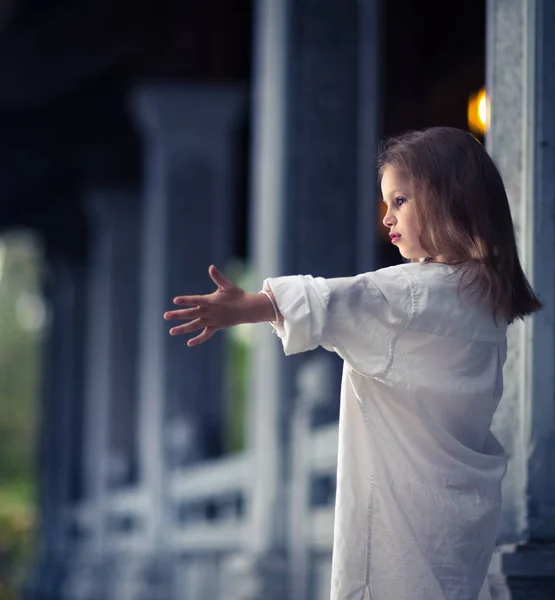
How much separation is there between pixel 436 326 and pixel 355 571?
1.64 feet

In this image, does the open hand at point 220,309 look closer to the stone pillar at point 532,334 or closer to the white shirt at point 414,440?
the white shirt at point 414,440

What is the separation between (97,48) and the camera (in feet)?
37.6

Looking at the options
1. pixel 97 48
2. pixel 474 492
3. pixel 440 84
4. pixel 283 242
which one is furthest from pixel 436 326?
pixel 97 48

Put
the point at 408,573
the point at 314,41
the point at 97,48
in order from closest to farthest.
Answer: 1. the point at 408,573
2. the point at 314,41
3. the point at 97,48

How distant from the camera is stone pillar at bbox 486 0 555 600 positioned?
10.6ft

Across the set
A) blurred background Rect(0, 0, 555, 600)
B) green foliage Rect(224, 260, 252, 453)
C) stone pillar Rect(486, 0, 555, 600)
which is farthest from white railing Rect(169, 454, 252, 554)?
green foliage Rect(224, 260, 252, 453)

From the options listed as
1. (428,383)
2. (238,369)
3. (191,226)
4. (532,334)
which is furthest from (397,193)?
(238,369)

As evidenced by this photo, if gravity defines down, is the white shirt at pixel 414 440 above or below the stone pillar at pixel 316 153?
below

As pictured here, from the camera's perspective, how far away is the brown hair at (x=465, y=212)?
256 centimetres

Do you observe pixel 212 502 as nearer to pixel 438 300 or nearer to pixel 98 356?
pixel 98 356

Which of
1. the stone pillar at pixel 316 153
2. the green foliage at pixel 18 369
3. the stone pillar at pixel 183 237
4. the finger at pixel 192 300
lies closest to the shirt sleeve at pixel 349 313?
the finger at pixel 192 300

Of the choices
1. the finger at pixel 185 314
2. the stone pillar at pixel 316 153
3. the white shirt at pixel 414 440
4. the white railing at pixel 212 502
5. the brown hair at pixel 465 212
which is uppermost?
the stone pillar at pixel 316 153

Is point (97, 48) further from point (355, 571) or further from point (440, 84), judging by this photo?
point (355, 571)

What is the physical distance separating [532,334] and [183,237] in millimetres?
6741
